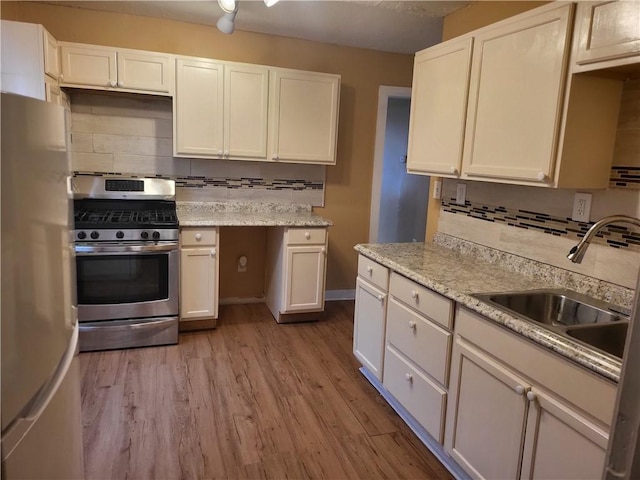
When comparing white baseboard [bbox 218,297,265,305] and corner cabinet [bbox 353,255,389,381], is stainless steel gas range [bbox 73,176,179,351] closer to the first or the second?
white baseboard [bbox 218,297,265,305]

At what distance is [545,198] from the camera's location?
2.21m

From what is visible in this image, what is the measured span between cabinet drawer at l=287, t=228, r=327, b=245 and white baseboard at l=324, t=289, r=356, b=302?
0.95m

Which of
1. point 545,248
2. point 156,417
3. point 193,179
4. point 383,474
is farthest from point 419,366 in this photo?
point 193,179

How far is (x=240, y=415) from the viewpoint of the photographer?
2.45 m

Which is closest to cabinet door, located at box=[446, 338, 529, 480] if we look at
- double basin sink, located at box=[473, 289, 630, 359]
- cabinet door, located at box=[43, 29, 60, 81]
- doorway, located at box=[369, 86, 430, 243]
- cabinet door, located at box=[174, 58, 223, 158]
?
double basin sink, located at box=[473, 289, 630, 359]

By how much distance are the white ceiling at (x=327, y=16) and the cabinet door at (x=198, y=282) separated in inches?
68.5

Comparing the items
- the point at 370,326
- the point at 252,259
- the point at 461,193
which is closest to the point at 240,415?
the point at 370,326

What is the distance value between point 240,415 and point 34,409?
158cm

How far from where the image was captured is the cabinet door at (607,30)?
1.53m

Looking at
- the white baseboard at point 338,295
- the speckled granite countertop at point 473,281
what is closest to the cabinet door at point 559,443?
the speckled granite countertop at point 473,281

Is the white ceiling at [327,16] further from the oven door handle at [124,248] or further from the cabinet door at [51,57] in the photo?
the oven door handle at [124,248]

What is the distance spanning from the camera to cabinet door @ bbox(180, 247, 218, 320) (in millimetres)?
3361

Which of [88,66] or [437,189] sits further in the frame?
[88,66]

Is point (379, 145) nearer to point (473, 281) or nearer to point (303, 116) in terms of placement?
point (303, 116)
